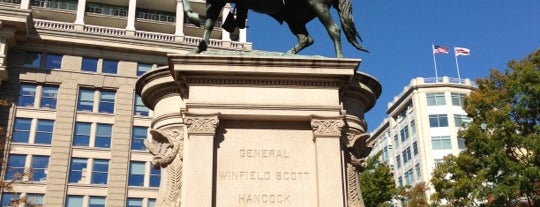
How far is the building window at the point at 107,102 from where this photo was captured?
54125 mm

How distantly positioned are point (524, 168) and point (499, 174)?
1868mm

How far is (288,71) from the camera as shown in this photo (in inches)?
388

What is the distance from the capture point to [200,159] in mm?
9250

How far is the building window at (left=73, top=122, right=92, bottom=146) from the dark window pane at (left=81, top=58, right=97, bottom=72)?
5516 millimetres

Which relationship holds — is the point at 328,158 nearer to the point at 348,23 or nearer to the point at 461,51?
the point at 348,23

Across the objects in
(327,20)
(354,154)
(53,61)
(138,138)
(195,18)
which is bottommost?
(354,154)

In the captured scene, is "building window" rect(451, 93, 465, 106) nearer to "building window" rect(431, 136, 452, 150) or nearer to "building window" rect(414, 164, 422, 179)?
"building window" rect(431, 136, 452, 150)

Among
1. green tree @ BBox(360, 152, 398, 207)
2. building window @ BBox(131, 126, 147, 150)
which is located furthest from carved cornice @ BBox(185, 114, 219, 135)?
building window @ BBox(131, 126, 147, 150)

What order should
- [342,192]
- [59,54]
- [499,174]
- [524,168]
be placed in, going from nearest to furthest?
[342,192]
[524,168]
[499,174]
[59,54]

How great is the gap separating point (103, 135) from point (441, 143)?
163ft

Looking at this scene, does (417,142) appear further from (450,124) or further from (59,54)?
(59,54)

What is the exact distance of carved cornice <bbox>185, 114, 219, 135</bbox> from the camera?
941 cm

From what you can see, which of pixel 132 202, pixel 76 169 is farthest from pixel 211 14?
pixel 76 169

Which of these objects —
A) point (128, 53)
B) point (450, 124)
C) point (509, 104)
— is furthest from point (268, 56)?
point (450, 124)
